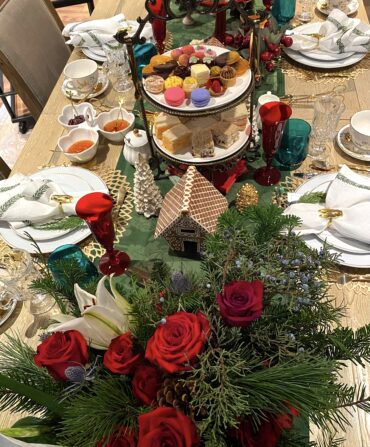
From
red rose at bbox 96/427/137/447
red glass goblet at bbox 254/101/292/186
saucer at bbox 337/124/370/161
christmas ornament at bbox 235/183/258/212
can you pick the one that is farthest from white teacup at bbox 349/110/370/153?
red rose at bbox 96/427/137/447

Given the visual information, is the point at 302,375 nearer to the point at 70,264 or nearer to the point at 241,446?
the point at 241,446

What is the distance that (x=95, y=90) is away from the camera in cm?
139

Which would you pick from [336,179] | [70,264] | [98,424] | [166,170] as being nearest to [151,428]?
[98,424]

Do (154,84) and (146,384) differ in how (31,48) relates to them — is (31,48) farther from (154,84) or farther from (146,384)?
(146,384)

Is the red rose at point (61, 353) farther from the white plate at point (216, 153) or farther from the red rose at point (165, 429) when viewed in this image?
the white plate at point (216, 153)

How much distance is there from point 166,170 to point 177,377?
2.47ft

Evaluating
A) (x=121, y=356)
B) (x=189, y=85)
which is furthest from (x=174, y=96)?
(x=121, y=356)

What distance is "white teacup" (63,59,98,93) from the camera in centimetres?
132

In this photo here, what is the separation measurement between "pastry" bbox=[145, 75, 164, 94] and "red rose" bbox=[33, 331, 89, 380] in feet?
2.04

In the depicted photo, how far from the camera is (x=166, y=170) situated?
113 centimetres

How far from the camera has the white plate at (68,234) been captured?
3.12ft

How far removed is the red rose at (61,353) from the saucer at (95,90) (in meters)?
1.06

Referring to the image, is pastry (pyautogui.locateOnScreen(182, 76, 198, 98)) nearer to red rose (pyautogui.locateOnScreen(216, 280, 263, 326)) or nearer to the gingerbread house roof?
the gingerbread house roof

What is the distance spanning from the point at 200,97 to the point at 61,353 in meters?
0.61
